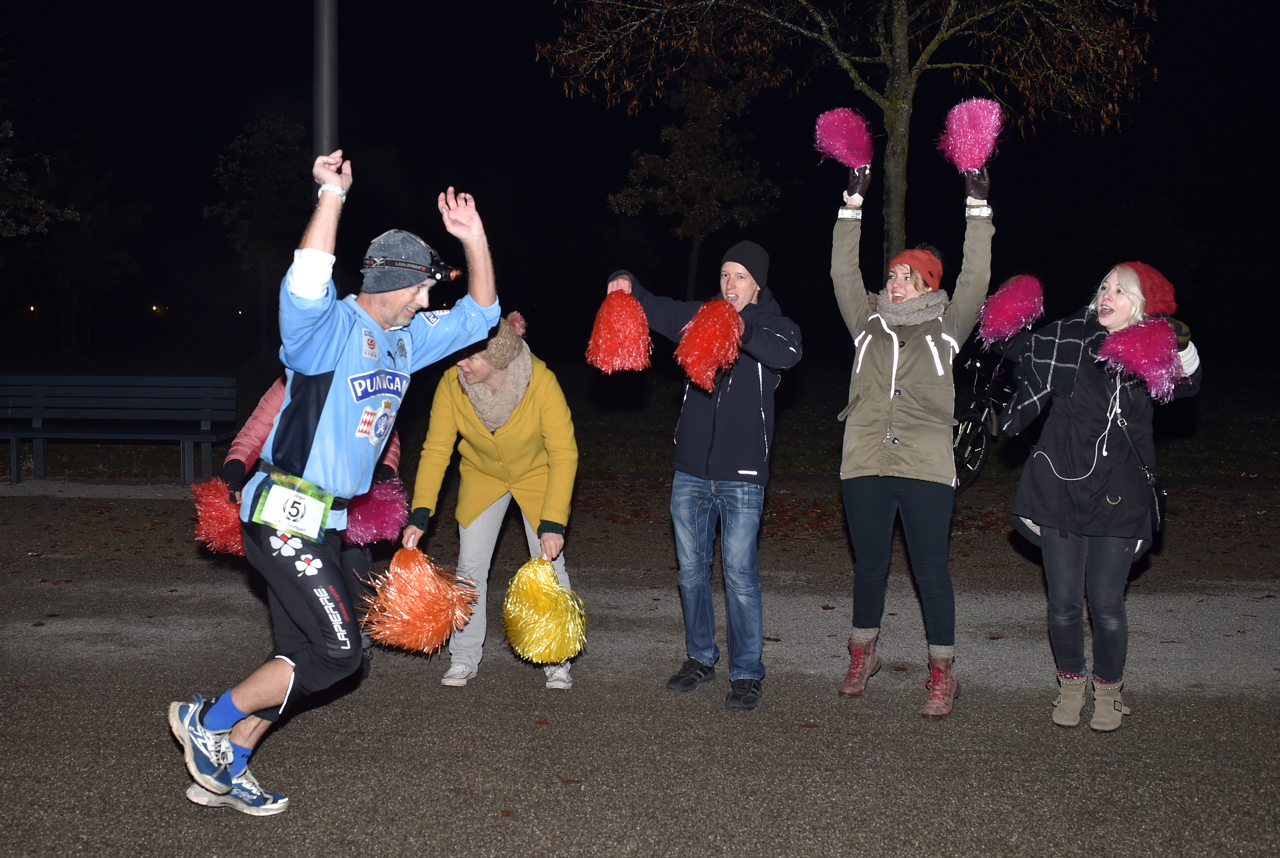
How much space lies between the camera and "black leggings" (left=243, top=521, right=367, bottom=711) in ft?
12.0

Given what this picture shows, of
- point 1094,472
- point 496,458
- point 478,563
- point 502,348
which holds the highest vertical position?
point 502,348

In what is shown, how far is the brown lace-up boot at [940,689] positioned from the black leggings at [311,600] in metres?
2.56

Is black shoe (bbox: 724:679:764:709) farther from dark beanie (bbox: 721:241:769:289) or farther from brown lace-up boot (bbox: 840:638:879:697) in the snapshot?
dark beanie (bbox: 721:241:769:289)

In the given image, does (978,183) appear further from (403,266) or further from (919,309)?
(403,266)

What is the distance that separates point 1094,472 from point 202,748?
366 centimetres

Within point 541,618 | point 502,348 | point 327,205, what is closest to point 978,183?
point 502,348

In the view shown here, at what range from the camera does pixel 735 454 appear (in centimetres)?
492

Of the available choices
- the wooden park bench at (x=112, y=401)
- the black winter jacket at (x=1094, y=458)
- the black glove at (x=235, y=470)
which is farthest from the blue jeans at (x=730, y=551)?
the wooden park bench at (x=112, y=401)

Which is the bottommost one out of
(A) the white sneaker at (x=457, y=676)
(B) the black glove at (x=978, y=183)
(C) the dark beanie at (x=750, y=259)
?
(A) the white sneaker at (x=457, y=676)

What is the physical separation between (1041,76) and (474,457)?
23.6 ft

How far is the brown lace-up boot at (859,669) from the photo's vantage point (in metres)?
5.06

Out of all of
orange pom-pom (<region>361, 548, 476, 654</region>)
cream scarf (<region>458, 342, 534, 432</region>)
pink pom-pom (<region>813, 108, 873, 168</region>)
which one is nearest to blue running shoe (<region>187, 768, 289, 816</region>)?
orange pom-pom (<region>361, 548, 476, 654</region>)

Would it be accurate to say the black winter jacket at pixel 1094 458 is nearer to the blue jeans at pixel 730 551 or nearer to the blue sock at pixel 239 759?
the blue jeans at pixel 730 551

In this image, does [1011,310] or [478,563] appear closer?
[1011,310]
